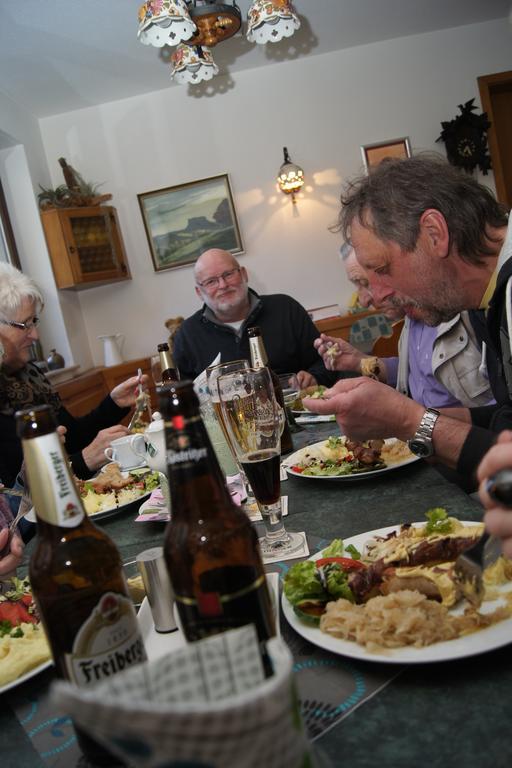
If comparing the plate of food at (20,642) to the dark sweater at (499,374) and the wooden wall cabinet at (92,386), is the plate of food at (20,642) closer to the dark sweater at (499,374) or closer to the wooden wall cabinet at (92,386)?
the dark sweater at (499,374)

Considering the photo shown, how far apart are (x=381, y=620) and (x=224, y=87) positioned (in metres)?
5.46

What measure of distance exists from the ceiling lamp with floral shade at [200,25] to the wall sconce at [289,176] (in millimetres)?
2339

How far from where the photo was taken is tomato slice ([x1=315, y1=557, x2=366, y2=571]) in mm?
792

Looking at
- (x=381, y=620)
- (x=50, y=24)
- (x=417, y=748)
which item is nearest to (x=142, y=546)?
(x=381, y=620)

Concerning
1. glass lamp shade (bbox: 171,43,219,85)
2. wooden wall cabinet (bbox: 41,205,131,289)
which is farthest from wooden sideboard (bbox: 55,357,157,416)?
glass lamp shade (bbox: 171,43,219,85)

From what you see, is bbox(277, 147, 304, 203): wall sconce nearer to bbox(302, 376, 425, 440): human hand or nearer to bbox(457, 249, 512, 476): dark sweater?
bbox(457, 249, 512, 476): dark sweater

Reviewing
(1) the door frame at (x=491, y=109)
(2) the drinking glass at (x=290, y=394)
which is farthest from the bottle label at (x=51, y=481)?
(1) the door frame at (x=491, y=109)

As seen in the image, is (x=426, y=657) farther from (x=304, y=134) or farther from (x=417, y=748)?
(x=304, y=134)

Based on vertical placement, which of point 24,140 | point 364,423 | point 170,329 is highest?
point 24,140

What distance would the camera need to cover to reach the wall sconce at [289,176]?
522 cm

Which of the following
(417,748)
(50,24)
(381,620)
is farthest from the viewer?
(50,24)

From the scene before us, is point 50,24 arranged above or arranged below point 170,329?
above

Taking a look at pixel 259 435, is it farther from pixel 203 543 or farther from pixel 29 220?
pixel 29 220

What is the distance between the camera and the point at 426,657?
0.58 m
